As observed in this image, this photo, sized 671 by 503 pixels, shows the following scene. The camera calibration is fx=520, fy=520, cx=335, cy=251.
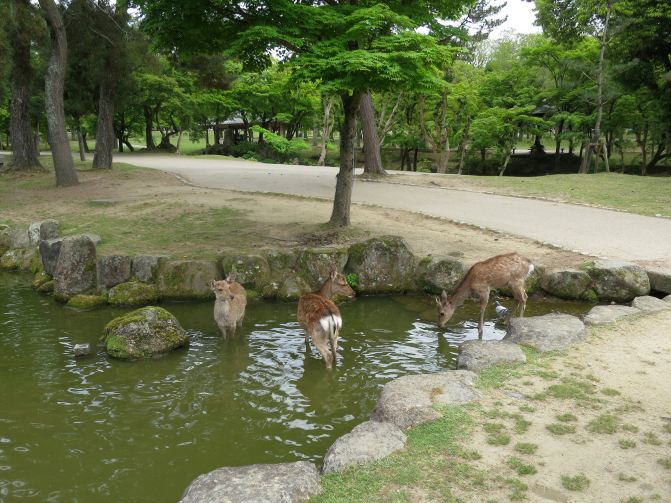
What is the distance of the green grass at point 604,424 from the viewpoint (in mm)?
4703

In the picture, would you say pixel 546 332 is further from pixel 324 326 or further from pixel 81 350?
pixel 81 350

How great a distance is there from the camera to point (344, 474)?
4.19 metres

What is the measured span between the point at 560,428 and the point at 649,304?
15.2 ft

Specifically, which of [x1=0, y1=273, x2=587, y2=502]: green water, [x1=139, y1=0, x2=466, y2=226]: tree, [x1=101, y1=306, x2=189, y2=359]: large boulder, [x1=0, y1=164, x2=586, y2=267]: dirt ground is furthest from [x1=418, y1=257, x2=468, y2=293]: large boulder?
[x1=101, y1=306, x2=189, y2=359]: large boulder

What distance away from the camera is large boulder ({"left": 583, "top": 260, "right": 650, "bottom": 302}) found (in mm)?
9438

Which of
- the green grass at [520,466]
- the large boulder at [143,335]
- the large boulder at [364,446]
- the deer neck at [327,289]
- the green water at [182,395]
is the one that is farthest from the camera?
the deer neck at [327,289]

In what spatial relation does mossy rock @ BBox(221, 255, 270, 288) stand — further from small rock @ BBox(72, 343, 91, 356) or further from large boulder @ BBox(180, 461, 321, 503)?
large boulder @ BBox(180, 461, 321, 503)

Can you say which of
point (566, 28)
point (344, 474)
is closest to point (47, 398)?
point (344, 474)

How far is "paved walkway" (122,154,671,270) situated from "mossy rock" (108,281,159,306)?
859 centimetres

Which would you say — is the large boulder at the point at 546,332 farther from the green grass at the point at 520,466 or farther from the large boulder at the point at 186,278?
the large boulder at the point at 186,278

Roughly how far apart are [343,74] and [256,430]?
22.9ft

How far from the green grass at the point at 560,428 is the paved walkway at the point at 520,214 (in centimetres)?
674

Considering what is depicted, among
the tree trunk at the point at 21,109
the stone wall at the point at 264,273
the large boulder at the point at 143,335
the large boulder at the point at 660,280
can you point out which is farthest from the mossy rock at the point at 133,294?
the tree trunk at the point at 21,109

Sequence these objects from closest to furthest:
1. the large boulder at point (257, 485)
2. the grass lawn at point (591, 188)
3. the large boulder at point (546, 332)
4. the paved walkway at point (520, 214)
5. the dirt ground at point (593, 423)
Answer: the large boulder at point (257, 485) < the dirt ground at point (593, 423) < the large boulder at point (546, 332) < the paved walkway at point (520, 214) < the grass lawn at point (591, 188)
